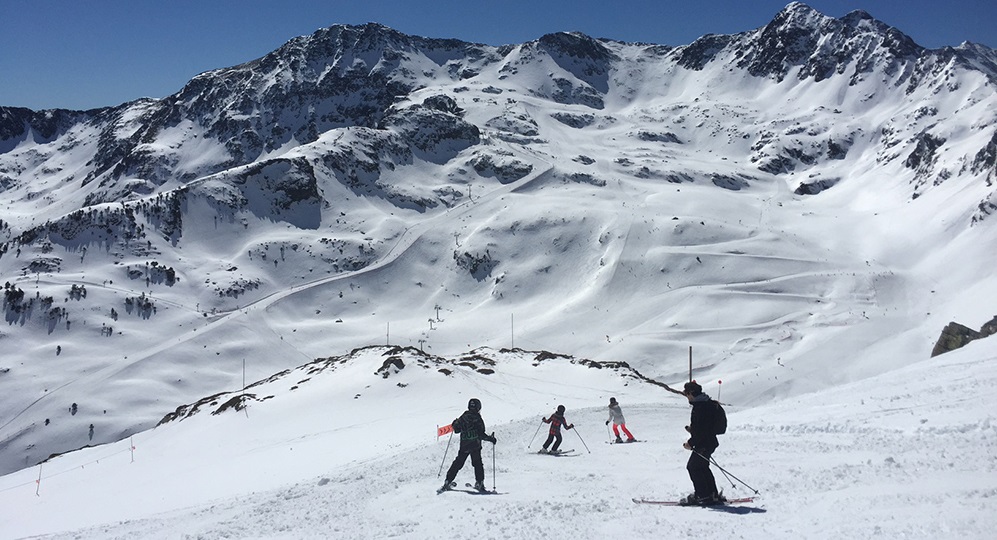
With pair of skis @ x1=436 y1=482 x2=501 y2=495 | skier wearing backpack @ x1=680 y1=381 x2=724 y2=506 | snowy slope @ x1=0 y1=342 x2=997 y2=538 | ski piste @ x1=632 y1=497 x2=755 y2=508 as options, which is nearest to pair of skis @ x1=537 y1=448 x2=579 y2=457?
snowy slope @ x1=0 y1=342 x2=997 y2=538

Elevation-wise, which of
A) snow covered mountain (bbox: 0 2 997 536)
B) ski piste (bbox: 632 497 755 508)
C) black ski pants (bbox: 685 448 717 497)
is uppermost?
snow covered mountain (bbox: 0 2 997 536)

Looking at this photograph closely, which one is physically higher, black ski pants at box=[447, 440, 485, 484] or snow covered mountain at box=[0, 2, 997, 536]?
snow covered mountain at box=[0, 2, 997, 536]

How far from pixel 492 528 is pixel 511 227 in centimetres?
12275

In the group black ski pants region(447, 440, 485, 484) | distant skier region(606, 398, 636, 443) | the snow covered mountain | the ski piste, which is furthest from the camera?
the snow covered mountain

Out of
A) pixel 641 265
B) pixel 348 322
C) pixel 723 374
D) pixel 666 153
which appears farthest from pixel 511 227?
pixel 666 153

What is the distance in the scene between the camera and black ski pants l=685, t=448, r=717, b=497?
11156 mm

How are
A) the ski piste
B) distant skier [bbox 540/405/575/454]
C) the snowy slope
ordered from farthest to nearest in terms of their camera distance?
distant skier [bbox 540/405/575/454]
the ski piste
the snowy slope

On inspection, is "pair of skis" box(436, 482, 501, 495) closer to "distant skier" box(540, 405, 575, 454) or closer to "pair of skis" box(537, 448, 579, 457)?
"pair of skis" box(537, 448, 579, 457)

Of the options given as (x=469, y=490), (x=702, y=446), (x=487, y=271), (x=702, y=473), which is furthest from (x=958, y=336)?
(x=487, y=271)

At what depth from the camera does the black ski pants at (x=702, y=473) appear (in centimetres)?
1116

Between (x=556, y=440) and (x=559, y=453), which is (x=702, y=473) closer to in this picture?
(x=559, y=453)

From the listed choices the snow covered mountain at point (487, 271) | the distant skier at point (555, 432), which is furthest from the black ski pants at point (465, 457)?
the snow covered mountain at point (487, 271)

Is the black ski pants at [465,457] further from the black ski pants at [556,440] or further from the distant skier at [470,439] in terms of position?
the black ski pants at [556,440]

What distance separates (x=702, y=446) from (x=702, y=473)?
1.48 feet
